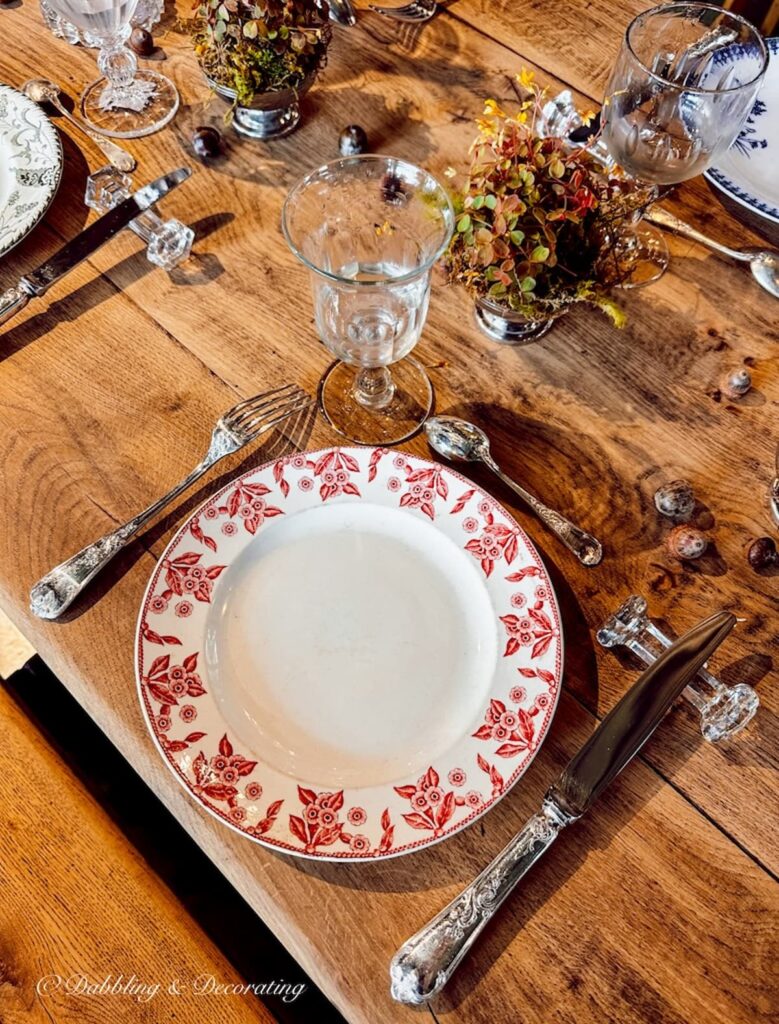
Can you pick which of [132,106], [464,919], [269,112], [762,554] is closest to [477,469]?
[762,554]

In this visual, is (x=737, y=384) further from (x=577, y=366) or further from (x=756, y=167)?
(x=756, y=167)

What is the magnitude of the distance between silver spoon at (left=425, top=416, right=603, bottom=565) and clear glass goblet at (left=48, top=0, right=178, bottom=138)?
0.48 meters

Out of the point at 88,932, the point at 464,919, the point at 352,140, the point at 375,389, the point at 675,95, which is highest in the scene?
the point at 675,95

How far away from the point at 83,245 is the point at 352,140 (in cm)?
29

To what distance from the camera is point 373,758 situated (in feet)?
2.08

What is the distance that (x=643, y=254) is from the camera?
884 millimetres

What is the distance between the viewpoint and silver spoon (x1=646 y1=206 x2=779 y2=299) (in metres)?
0.86

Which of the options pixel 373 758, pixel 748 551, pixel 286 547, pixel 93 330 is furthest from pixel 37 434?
pixel 748 551

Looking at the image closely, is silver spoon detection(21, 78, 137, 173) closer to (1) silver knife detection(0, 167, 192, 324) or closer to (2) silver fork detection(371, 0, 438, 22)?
(1) silver knife detection(0, 167, 192, 324)

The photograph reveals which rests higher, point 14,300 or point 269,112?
point 269,112

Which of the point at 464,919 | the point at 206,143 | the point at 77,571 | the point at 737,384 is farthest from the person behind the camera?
the point at 206,143

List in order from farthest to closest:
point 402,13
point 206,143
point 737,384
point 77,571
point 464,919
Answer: point 402,13 → point 206,143 → point 737,384 → point 77,571 → point 464,919

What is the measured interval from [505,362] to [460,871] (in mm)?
445

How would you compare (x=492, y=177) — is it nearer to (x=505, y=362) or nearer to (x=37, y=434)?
(x=505, y=362)
